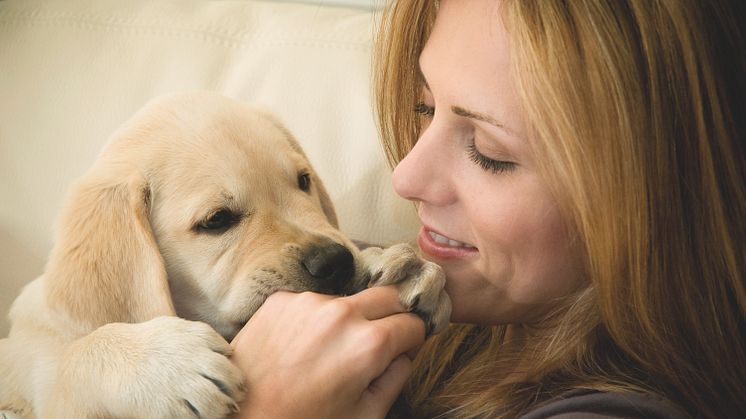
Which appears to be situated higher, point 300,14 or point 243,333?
point 300,14

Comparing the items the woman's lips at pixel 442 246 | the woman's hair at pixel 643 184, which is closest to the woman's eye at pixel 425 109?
the woman's lips at pixel 442 246

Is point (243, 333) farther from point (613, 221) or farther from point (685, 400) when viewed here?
point (685, 400)

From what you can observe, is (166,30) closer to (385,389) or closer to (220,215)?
(220,215)

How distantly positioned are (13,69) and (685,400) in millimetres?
2116

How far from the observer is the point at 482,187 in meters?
1.36

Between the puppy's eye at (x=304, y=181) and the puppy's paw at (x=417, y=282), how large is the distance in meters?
0.40

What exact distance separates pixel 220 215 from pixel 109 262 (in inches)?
9.6

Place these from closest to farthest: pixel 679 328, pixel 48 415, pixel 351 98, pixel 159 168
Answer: pixel 679 328 < pixel 48 415 < pixel 159 168 < pixel 351 98

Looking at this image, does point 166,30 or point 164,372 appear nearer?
point 164,372

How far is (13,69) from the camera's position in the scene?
2.34m

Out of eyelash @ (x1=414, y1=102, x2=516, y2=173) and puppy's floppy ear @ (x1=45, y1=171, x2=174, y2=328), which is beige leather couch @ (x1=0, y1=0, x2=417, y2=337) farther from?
eyelash @ (x1=414, y1=102, x2=516, y2=173)

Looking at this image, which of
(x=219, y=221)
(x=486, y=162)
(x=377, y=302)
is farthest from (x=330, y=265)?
(x=486, y=162)

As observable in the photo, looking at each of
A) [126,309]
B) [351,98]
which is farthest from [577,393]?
[351,98]

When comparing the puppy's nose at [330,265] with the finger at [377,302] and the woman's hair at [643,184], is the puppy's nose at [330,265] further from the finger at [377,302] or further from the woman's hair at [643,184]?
the woman's hair at [643,184]
